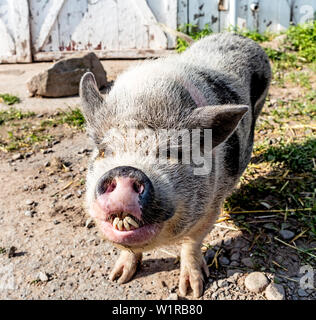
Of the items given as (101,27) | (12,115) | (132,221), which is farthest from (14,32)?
(132,221)

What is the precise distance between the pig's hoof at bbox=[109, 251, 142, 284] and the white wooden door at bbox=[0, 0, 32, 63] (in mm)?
6501

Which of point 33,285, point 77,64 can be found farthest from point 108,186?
point 77,64

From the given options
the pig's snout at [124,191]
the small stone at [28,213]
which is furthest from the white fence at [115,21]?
the pig's snout at [124,191]

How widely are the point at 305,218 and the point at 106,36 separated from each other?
20.3 ft

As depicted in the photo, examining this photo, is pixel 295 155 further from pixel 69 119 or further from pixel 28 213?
pixel 69 119

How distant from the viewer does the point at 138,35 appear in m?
8.68

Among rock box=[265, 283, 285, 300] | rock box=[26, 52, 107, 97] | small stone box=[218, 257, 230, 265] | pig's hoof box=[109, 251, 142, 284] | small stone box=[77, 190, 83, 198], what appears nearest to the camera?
rock box=[265, 283, 285, 300]

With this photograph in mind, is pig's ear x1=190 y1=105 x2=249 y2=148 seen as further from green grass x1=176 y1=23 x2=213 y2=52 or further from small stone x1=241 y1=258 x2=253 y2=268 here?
green grass x1=176 y1=23 x2=213 y2=52

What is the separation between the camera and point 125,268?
10.8 ft

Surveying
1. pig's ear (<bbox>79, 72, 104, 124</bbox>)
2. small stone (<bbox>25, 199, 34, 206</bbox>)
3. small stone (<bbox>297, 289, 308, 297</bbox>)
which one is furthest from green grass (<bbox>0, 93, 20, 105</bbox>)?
small stone (<bbox>297, 289, 308, 297</bbox>)

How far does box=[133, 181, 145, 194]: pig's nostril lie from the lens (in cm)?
218

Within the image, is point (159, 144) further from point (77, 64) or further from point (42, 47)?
point (42, 47)

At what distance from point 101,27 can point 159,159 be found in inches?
267

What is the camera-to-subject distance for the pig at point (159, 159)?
2.25 metres
